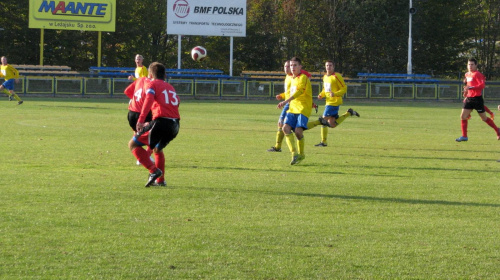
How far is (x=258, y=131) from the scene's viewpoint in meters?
19.8

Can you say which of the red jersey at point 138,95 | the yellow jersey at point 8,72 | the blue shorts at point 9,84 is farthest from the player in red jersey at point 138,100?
the blue shorts at point 9,84

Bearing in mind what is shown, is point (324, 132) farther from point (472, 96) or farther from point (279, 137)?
point (472, 96)

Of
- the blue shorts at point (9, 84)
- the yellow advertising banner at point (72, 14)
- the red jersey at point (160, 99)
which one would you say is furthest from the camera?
the yellow advertising banner at point (72, 14)

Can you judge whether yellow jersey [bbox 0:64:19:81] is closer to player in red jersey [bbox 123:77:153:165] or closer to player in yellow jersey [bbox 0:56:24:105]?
player in yellow jersey [bbox 0:56:24:105]

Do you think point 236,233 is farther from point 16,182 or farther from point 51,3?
point 51,3

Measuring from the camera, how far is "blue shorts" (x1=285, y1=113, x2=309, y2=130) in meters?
12.8

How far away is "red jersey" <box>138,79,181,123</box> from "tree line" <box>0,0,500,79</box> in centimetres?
4526

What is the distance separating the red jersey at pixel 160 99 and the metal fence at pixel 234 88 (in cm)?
3179

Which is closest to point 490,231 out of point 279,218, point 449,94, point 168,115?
point 279,218

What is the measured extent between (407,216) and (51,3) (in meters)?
40.3

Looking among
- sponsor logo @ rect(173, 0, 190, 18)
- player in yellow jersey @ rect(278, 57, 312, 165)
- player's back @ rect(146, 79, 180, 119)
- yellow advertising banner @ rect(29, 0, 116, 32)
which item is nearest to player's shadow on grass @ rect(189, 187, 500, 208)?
player's back @ rect(146, 79, 180, 119)

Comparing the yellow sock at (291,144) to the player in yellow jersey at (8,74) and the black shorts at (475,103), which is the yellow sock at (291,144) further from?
the player in yellow jersey at (8,74)

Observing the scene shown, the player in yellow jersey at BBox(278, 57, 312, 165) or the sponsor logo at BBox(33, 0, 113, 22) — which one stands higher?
the sponsor logo at BBox(33, 0, 113, 22)

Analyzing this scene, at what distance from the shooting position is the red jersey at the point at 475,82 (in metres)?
17.5
